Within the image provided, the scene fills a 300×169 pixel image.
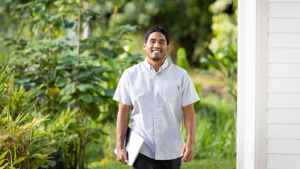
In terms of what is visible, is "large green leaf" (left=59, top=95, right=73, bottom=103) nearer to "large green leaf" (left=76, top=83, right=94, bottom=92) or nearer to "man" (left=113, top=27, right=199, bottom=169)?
"large green leaf" (left=76, top=83, right=94, bottom=92)

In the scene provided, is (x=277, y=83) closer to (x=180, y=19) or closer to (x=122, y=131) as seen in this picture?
(x=122, y=131)

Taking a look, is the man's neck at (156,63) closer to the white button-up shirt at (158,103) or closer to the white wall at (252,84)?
the white button-up shirt at (158,103)

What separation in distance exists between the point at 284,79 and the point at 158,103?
109 centimetres

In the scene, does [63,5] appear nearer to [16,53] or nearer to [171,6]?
[16,53]

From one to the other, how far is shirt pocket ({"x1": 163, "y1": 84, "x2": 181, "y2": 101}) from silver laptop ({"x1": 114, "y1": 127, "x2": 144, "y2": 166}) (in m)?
0.29

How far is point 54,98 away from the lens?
3723 mm

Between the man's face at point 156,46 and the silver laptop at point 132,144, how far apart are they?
470 millimetres

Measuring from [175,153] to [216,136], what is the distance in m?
3.64

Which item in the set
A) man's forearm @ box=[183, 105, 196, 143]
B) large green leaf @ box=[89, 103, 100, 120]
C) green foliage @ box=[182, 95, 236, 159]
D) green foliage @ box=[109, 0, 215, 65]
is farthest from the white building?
green foliage @ box=[109, 0, 215, 65]

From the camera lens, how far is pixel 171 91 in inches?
82.8

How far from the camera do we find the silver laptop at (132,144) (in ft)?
6.75

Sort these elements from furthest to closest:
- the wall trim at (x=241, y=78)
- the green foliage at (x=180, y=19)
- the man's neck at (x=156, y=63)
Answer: the green foliage at (x=180, y=19) → the wall trim at (x=241, y=78) → the man's neck at (x=156, y=63)

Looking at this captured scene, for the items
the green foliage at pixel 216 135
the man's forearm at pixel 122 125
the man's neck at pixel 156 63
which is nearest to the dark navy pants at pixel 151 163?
the man's forearm at pixel 122 125

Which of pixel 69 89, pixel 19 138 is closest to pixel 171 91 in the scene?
pixel 19 138
